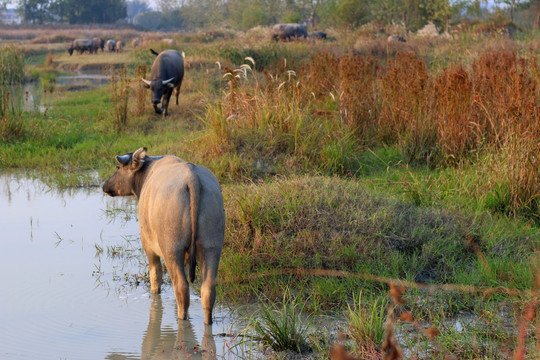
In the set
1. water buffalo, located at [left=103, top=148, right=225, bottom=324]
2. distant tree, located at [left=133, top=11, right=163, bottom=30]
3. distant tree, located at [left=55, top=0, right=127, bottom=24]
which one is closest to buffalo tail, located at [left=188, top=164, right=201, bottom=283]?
water buffalo, located at [left=103, top=148, right=225, bottom=324]

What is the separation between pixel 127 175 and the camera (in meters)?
5.29

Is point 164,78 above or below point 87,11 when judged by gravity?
below

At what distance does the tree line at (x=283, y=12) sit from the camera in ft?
132

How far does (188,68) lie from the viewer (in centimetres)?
2078

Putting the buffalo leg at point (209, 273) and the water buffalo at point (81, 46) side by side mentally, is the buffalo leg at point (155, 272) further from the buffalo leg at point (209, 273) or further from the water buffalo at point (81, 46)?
the water buffalo at point (81, 46)

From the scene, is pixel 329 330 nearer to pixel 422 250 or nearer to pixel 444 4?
pixel 422 250

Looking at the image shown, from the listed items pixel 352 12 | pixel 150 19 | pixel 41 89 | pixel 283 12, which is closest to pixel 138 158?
pixel 41 89

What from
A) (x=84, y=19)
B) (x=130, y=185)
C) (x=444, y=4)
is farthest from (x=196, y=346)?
(x=84, y=19)

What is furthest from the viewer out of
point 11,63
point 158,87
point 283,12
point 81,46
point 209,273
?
point 283,12

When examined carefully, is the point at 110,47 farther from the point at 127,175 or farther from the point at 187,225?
the point at 187,225

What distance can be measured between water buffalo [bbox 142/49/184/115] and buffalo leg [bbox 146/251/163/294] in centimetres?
898

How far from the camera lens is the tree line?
4012 centimetres

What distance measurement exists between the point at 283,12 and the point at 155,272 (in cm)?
7251

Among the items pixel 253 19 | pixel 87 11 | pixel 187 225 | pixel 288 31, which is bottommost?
pixel 187 225
